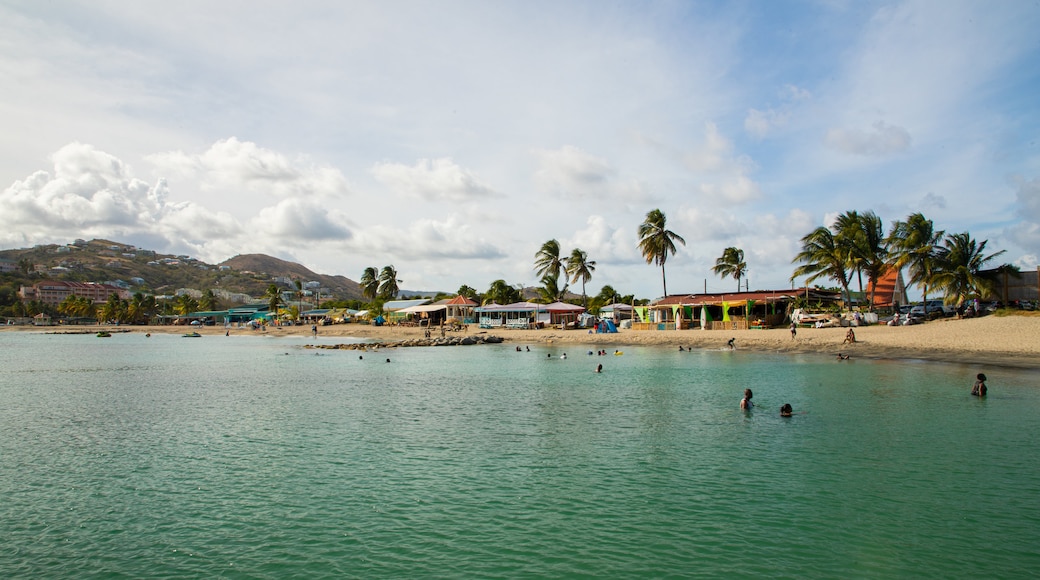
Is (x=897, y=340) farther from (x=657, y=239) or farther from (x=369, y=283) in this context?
(x=369, y=283)

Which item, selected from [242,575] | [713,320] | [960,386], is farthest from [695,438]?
[713,320]

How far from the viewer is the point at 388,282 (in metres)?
108

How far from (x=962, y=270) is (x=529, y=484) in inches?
1823

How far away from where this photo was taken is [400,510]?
10070 millimetres

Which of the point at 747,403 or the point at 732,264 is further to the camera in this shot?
the point at 732,264

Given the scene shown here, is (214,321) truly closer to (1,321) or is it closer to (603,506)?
(1,321)

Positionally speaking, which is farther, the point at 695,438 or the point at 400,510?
the point at 695,438

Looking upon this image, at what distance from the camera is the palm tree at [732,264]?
70.4 metres

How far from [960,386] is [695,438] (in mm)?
14778

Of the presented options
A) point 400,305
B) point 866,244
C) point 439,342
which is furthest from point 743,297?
point 400,305

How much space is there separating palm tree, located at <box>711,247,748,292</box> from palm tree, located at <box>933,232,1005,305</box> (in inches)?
1038

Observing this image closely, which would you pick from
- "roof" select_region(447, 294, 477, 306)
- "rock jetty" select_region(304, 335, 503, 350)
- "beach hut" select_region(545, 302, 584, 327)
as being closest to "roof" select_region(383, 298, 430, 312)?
"roof" select_region(447, 294, 477, 306)

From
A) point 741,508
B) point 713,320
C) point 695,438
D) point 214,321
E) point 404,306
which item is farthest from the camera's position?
point 214,321

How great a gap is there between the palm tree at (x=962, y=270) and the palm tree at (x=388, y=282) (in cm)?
8541
